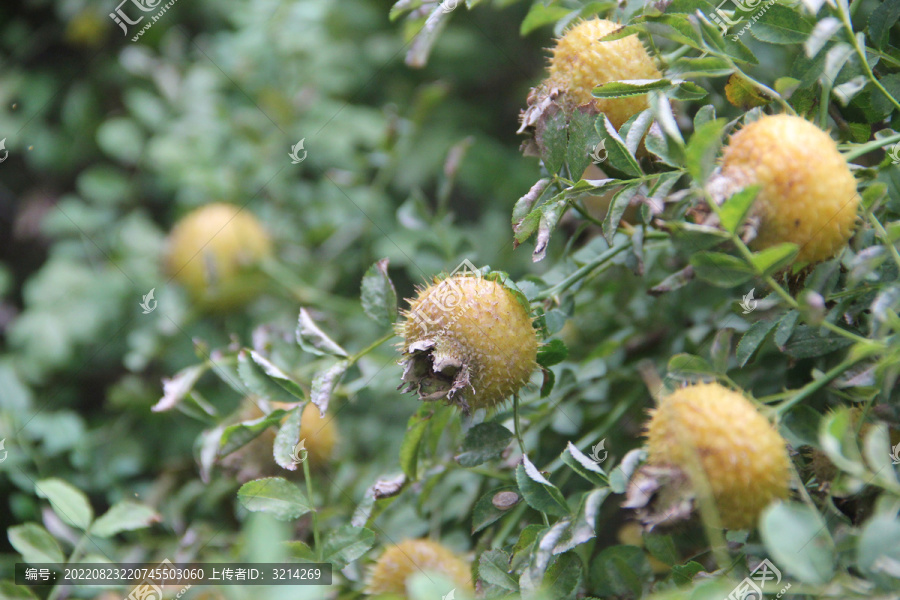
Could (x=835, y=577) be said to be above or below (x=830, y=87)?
below

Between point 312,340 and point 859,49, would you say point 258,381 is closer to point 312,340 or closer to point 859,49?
point 312,340

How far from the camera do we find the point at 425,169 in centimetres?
141

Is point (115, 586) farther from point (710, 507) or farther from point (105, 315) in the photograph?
point (710, 507)

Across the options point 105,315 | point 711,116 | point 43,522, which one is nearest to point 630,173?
point 711,116

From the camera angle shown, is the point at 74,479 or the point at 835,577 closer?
the point at 835,577

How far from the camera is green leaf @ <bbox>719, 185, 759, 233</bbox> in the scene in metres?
0.48

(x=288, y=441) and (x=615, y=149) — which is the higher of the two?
(x=615, y=149)

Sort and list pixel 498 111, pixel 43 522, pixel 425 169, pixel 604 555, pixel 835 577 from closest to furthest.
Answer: pixel 835 577
pixel 604 555
pixel 43 522
pixel 425 169
pixel 498 111

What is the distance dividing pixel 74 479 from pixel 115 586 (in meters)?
0.28

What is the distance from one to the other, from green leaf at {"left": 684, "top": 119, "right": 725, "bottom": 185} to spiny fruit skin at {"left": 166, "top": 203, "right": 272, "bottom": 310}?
86 cm

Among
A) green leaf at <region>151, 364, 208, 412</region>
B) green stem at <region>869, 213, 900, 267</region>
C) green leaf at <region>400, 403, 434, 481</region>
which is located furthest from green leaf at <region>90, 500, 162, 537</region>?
green stem at <region>869, 213, 900, 267</region>

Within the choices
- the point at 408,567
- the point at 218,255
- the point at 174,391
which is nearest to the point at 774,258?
the point at 408,567

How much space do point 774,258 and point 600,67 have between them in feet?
0.86

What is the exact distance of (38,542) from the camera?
814 mm
